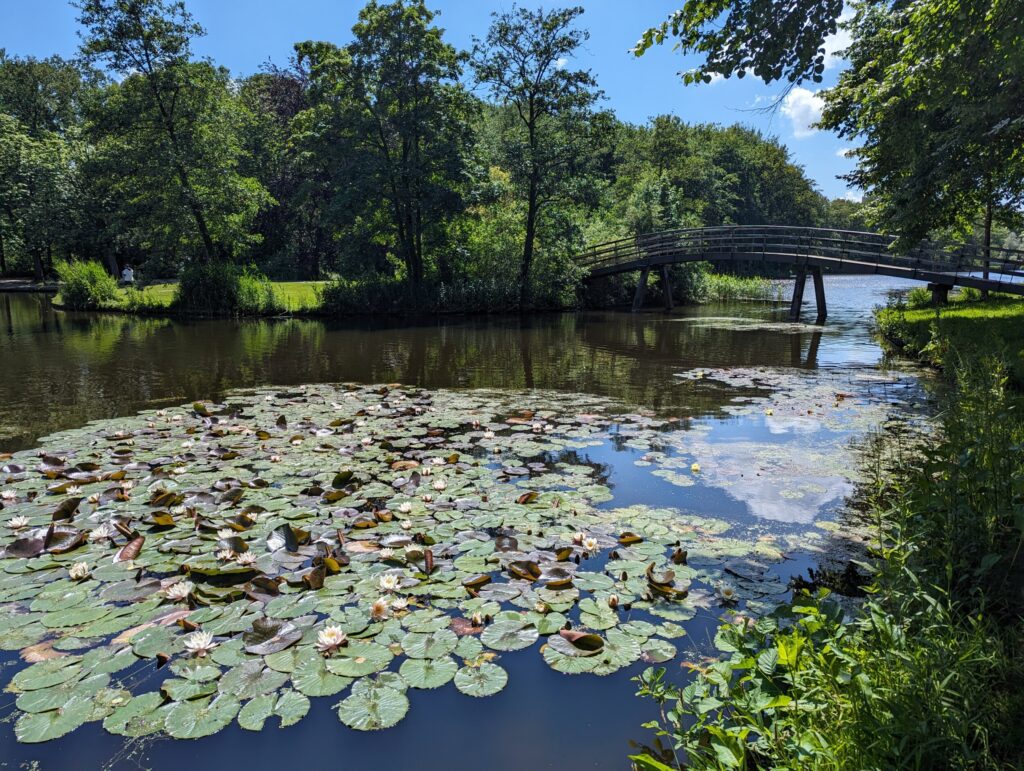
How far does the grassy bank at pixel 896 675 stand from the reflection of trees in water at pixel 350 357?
5.21 meters

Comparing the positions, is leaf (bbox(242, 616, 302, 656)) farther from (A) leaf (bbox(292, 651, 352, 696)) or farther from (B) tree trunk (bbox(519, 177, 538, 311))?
(B) tree trunk (bbox(519, 177, 538, 311))

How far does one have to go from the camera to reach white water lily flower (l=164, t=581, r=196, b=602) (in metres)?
3.38

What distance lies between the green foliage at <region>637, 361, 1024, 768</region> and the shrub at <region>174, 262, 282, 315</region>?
2346 centimetres

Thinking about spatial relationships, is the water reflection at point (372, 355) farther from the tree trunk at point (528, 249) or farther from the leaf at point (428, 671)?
the leaf at point (428, 671)

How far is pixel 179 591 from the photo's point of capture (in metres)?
3.40

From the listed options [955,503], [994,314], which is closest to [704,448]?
[955,503]

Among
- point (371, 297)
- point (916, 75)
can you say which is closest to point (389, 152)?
point (371, 297)

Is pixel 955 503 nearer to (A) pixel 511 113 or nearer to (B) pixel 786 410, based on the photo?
(B) pixel 786 410

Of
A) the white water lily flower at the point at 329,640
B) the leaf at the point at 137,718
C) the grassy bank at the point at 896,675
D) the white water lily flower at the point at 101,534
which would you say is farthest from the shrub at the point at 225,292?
the grassy bank at the point at 896,675

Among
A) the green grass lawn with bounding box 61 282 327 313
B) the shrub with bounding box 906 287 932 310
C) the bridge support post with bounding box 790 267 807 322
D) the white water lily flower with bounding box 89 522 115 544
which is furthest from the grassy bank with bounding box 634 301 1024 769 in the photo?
the green grass lawn with bounding box 61 282 327 313

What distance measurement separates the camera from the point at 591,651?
306cm

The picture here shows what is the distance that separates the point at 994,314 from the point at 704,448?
10712 mm

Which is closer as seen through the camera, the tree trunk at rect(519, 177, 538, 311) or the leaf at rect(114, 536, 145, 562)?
the leaf at rect(114, 536, 145, 562)

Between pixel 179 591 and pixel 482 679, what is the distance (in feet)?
6.00
